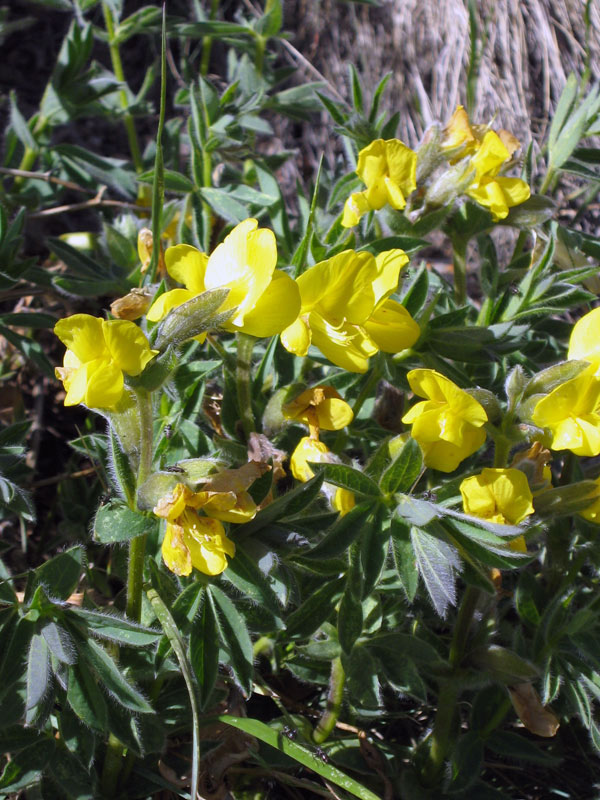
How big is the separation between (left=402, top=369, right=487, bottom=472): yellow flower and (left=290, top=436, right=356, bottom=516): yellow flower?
0.18 m

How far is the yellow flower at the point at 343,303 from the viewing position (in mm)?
1458

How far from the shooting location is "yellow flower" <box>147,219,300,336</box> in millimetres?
1355

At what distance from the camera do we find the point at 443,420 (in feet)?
4.88

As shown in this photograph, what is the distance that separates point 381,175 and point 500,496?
0.80m

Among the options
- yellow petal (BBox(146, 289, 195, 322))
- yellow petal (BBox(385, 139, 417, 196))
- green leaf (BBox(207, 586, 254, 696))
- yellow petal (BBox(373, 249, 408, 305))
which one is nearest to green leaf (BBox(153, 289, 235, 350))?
yellow petal (BBox(146, 289, 195, 322))

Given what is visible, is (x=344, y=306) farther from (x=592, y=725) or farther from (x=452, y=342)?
(x=592, y=725)

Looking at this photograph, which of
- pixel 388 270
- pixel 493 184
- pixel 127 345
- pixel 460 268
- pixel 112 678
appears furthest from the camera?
pixel 460 268

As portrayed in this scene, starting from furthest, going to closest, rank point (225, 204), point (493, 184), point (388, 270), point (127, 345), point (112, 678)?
1. point (225, 204)
2. point (493, 184)
3. point (388, 270)
4. point (112, 678)
5. point (127, 345)

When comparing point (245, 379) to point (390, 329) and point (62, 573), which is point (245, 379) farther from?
point (62, 573)

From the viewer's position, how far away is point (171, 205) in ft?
7.59

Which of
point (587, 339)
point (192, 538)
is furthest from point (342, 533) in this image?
point (587, 339)

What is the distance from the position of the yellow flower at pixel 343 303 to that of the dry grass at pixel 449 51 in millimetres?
2006

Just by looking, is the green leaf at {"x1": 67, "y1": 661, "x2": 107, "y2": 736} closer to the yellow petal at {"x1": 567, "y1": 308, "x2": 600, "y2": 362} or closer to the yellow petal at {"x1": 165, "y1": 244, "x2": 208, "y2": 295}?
the yellow petal at {"x1": 165, "y1": 244, "x2": 208, "y2": 295}

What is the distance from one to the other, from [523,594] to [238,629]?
2.51 ft
